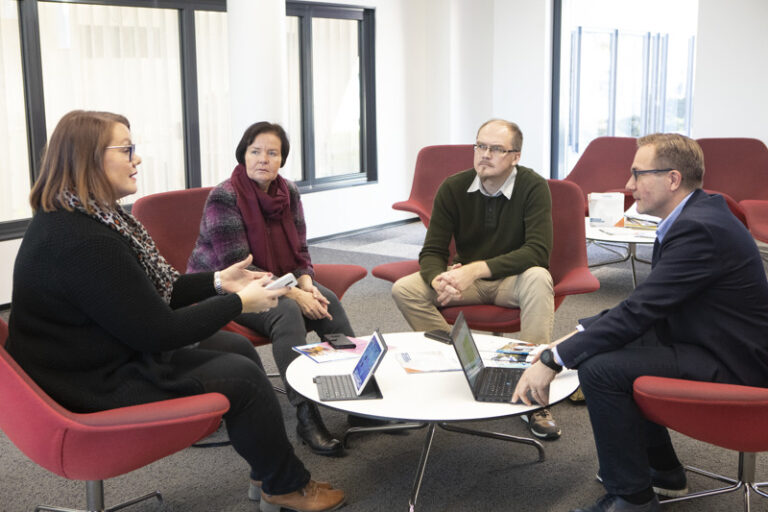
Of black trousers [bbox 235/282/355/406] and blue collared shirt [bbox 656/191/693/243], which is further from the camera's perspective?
black trousers [bbox 235/282/355/406]

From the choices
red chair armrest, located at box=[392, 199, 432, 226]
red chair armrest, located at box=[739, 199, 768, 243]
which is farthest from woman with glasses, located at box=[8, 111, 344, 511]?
red chair armrest, located at box=[739, 199, 768, 243]

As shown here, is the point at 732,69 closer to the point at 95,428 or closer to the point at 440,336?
the point at 440,336

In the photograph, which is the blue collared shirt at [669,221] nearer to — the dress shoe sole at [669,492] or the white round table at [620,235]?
the dress shoe sole at [669,492]

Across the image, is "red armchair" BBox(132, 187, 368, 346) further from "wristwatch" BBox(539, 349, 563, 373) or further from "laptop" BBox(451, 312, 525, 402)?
"wristwatch" BBox(539, 349, 563, 373)

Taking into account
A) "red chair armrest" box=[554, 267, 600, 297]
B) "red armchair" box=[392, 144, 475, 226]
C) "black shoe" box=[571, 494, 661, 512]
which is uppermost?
"red armchair" box=[392, 144, 475, 226]

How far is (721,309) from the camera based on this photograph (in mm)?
2445

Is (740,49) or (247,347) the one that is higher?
(740,49)

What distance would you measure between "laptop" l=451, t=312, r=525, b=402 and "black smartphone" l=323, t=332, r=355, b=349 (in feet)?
1.47

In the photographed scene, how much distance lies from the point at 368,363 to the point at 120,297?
795mm

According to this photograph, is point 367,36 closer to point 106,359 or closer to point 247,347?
point 247,347

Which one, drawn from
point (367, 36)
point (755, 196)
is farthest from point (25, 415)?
point (367, 36)

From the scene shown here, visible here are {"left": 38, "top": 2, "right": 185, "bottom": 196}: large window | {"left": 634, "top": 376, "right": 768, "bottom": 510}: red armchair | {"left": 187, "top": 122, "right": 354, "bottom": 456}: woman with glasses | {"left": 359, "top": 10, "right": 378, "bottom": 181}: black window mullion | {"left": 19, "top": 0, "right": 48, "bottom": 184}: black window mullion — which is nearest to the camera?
{"left": 634, "top": 376, "right": 768, "bottom": 510}: red armchair

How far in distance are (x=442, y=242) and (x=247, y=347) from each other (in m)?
1.23

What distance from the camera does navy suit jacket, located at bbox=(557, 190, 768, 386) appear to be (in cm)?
240
